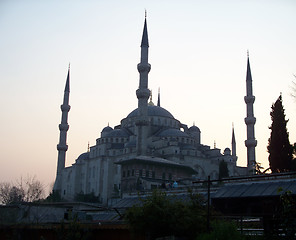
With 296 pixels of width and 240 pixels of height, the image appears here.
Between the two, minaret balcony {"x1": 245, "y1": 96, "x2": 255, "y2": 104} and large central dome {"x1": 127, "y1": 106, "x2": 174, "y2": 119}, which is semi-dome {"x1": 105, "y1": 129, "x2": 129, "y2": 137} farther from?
minaret balcony {"x1": 245, "y1": 96, "x2": 255, "y2": 104}

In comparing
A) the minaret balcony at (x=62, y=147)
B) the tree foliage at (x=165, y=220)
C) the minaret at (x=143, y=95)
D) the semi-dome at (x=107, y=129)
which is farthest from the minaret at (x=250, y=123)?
the tree foliage at (x=165, y=220)

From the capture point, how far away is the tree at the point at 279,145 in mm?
22344

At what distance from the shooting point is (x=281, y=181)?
14867 millimetres

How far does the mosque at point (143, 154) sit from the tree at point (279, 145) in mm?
9501

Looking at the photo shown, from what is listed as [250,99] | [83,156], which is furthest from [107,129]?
[250,99]

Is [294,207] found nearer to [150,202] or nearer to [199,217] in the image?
[199,217]

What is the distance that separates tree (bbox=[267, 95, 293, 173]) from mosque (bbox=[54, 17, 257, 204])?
9501 mm

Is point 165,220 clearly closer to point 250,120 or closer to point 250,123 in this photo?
point 250,120

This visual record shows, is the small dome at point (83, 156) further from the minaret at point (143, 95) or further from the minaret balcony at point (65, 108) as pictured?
the minaret at point (143, 95)

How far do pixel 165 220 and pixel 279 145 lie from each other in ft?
51.8

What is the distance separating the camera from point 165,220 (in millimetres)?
8352

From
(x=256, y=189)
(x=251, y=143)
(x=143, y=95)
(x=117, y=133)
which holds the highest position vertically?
(x=143, y=95)

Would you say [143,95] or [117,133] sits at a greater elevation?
[143,95]

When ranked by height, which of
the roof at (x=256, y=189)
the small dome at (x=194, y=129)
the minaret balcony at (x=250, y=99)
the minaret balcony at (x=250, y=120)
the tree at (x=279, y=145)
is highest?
the small dome at (x=194, y=129)
